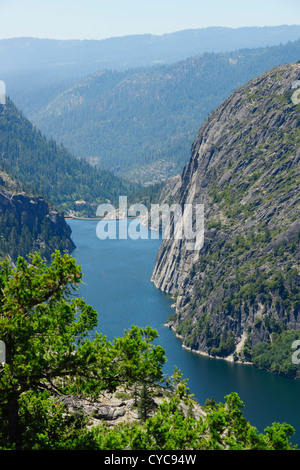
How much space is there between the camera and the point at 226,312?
195125 mm

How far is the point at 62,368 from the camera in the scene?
3359 cm

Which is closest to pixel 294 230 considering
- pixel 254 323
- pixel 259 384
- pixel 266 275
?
pixel 266 275

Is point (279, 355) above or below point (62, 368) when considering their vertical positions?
below

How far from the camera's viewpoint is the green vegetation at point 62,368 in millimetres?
32969

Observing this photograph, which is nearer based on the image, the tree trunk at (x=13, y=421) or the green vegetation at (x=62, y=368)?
the green vegetation at (x=62, y=368)

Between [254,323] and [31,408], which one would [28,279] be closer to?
[31,408]

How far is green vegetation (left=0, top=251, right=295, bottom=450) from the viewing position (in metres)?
33.0
